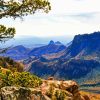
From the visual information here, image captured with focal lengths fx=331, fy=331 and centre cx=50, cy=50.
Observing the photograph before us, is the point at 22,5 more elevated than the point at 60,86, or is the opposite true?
the point at 22,5

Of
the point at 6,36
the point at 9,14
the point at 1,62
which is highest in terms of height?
the point at 9,14

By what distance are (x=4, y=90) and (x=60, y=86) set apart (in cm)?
2302

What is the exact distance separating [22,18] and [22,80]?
10.5 meters

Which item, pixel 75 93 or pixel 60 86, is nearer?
pixel 60 86

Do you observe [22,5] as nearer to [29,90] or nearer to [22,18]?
[22,18]

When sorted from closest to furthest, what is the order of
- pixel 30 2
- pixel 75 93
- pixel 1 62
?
pixel 30 2, pixel 75 93, pixel 1 62

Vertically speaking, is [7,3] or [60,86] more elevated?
[7,3]

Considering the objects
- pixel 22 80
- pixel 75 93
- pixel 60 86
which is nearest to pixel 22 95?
pixel 22 80

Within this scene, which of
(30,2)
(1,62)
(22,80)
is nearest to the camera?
(30,2)

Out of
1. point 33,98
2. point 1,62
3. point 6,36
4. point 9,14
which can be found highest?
point 9,14

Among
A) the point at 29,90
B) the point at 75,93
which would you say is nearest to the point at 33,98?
the point at 29,90

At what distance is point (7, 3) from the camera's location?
124 feet

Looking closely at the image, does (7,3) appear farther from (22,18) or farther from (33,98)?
(33,98)

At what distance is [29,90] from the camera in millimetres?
38969
